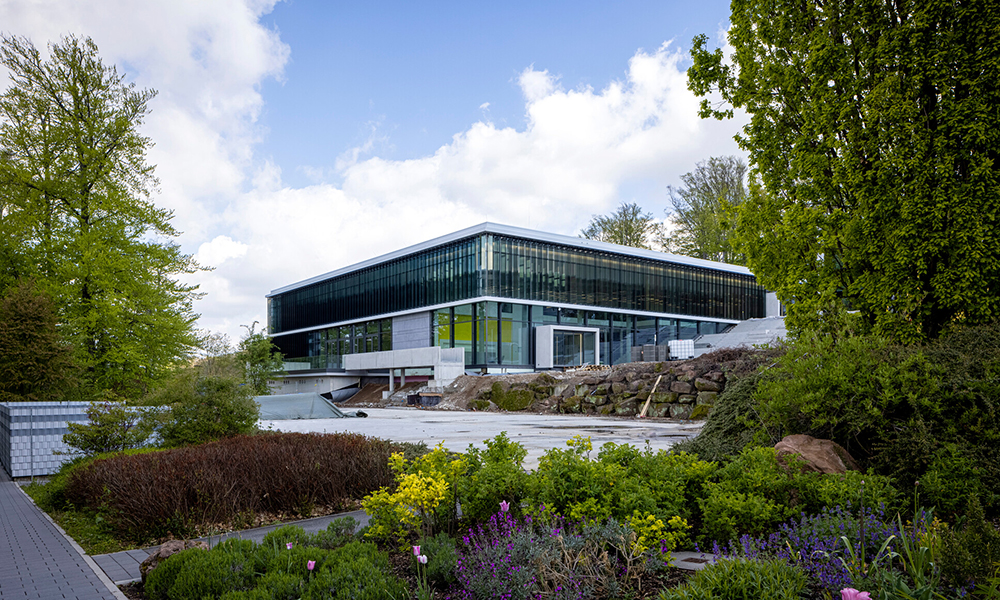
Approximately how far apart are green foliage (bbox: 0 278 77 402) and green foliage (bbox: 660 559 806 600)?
14279 millimetres

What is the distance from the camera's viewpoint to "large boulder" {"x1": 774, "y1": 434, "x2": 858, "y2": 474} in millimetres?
5211

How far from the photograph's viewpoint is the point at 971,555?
2928 millimetres

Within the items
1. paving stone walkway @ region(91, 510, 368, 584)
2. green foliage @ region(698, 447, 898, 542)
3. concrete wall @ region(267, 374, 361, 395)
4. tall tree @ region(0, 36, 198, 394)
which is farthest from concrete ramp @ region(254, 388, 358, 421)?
concrete wall @ region(267, 374, 361, 395)

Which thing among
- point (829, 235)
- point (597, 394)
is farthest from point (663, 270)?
point (829, 235)

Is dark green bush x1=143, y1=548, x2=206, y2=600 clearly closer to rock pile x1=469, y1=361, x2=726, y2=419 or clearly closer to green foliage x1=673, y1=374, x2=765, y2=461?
green foliage x1=673, y1=374, x2=765, y2=461

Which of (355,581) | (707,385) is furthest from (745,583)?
(707,385)

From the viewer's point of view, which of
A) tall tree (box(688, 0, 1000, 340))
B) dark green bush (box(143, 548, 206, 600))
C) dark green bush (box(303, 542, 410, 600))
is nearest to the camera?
dark green bush (box(303, 542, 410, 600))

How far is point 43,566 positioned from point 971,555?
21.3 feet

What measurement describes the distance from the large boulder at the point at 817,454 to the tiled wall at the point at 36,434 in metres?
11.4

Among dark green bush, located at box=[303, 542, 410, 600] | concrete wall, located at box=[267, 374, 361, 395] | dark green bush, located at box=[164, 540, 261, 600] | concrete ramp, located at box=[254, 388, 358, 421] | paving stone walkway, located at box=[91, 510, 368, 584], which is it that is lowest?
concrete wall, located at box=[267, 374, 361, 395]

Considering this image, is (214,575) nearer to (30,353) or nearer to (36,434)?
(36,434)

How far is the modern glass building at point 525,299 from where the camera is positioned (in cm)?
4509

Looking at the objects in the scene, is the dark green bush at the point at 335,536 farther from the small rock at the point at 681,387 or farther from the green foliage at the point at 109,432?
the small rock at the point at 681,387

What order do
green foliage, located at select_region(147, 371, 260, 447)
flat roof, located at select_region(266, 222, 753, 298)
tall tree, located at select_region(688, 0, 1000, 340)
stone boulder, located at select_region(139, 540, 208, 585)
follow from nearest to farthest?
stone boulder, located at select_region(139, 540, 208, 585) < tall tree, located at select_region(688, 0, 1000, 340) < green foliage, located at select_region(147, 371, 260, 447) < flat roof, located at select_region(266, 222, 753, 298)
